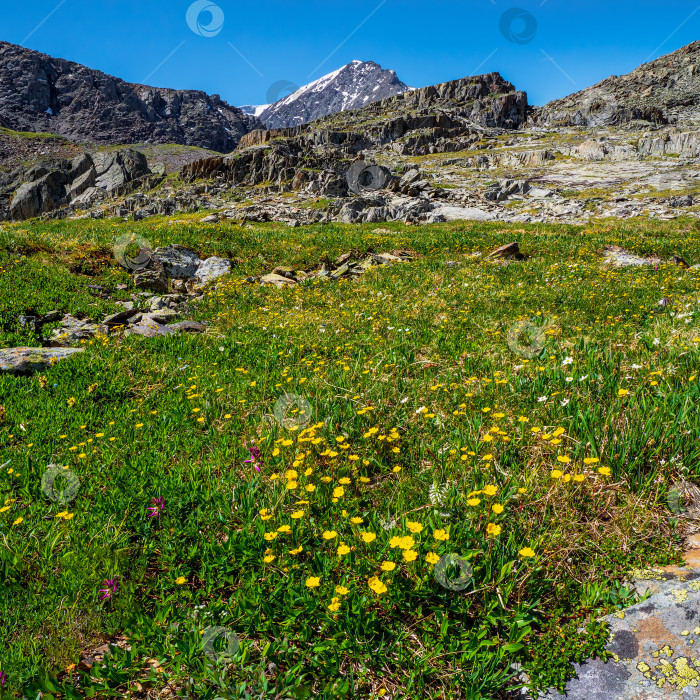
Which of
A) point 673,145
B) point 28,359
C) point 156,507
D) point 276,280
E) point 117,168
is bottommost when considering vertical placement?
point 156,507

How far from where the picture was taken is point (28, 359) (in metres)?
6.94

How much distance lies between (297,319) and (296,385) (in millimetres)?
4144

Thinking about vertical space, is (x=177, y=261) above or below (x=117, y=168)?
below

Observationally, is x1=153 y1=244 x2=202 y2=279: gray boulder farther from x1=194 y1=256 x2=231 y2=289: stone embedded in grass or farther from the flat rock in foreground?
the flat rock in foreground

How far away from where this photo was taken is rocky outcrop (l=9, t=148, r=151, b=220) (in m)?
112

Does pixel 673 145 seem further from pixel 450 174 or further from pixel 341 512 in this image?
pixel 341 512

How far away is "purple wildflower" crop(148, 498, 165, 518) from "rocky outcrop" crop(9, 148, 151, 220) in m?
124

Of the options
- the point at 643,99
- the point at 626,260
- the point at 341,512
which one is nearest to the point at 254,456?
the point at 341,512

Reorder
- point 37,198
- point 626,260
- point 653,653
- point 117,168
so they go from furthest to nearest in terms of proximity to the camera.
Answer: point 117,168 → point 37,198 → point 626,260 → point 653,653

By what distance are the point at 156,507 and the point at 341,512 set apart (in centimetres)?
152

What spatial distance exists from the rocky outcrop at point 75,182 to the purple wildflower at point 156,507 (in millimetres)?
124140

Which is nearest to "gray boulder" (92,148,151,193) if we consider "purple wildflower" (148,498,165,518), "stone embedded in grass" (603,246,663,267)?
"stone embedded in grass" (603,246,663,267)

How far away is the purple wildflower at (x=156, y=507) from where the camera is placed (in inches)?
136

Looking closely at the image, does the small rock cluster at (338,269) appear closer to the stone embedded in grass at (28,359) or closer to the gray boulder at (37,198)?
the stone embedded in grass at (28,359)
